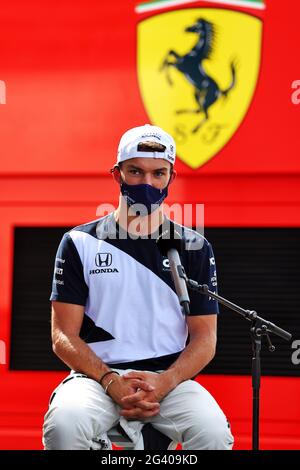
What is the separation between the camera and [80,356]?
9.55 ft

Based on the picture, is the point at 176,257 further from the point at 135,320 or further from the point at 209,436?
the point at 209,436

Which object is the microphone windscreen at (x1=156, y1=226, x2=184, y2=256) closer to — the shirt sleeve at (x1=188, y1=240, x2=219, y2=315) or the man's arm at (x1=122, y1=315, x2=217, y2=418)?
the shirt sleeve at (x1=188, y1=240, x2=219, y2=315)

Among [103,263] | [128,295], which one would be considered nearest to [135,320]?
[128,295]

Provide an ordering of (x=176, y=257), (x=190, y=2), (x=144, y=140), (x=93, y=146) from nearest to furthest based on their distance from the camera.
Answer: (x=176, y=257), (x=144, y=140), (x=190, y=2), (x=93, y=146)

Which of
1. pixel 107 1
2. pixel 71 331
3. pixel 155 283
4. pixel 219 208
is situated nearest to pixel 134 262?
pixel 155 283

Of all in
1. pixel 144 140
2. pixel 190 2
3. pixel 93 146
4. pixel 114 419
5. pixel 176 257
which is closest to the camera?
pixel 176 257

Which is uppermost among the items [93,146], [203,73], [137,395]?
[203,73]

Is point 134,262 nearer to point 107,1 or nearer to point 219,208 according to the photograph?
point 219,208

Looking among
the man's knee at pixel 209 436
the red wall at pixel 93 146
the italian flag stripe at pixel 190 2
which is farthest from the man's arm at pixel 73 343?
the italian flag stripe at pixel 190 2

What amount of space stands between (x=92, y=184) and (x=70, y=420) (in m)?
1.53

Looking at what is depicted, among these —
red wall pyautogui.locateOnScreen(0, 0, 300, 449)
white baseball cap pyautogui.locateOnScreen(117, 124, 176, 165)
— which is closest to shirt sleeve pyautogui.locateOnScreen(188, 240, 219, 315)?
white baseball cap pyautogui.locateOnScreen(117, 124, 176, 165)

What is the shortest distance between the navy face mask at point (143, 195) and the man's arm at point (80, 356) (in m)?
0.41

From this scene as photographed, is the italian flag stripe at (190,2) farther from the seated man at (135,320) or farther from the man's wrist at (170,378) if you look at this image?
Answer: the man's wrist at (170,378)

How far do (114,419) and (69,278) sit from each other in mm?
513
